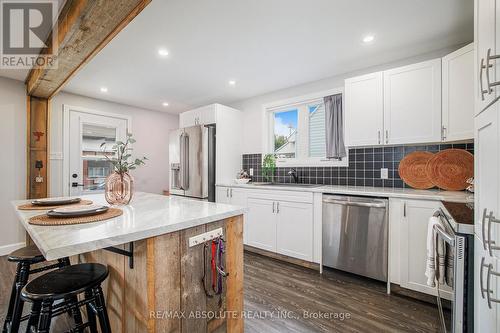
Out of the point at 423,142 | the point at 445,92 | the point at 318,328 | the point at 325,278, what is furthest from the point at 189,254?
the point at 445,92

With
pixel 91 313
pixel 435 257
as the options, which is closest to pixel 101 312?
pixel 91 313

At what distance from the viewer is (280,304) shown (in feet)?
6.43

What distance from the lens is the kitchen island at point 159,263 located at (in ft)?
3.13

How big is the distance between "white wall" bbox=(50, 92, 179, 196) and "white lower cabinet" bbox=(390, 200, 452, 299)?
433cm

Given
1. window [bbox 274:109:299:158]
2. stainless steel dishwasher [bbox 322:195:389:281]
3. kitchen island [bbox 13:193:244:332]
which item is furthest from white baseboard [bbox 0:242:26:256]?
stainless steel dishwasher [bbox 322:195:389:281]

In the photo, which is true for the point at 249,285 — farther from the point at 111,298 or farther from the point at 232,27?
the point at 232,27

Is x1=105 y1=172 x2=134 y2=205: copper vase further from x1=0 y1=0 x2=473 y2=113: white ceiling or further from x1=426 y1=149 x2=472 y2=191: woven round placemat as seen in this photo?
x1=426 y1=149 x2=472 y2=191: woven round placemat

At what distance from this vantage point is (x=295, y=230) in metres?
2.72

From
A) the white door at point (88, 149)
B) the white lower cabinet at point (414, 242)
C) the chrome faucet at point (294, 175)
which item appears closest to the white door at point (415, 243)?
the white lower cabinet at point (414, 242)

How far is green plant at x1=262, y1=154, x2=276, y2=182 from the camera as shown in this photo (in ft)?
12.0

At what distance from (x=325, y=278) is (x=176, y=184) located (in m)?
2.78

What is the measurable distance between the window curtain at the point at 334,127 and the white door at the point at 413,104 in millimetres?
594

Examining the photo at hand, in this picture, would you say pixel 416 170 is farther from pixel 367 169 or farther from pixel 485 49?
pixel 485 49

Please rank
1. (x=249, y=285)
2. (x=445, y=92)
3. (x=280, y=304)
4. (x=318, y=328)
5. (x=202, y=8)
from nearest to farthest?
(x=318, y=328) → (x=202, y=8) → (x=280, y=304) → (x=445, y=92) → (x=249, y=285)
